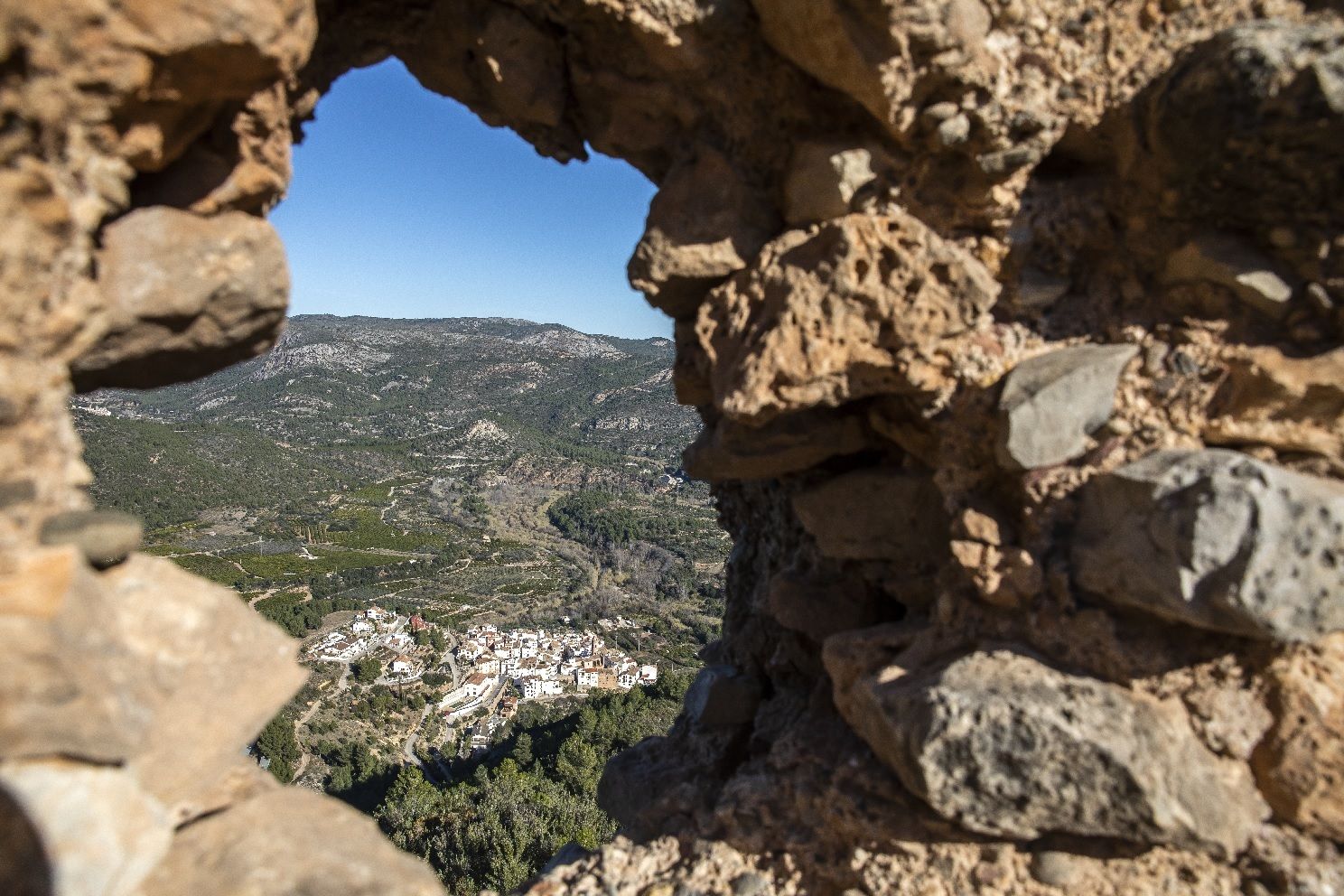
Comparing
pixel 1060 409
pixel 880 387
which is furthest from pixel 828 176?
pixel 1060 409

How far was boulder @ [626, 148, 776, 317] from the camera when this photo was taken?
5.48 m

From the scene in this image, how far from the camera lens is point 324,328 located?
11950cm

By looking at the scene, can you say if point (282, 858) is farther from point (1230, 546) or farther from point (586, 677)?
point (586, 677)

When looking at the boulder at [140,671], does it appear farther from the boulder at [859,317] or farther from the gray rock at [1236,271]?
the gray rock at [1236,271]

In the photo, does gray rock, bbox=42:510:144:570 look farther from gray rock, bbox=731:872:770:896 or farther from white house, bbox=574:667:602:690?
white house, bbox=574:667:602:690

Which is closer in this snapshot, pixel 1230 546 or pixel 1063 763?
pixel 1230 546

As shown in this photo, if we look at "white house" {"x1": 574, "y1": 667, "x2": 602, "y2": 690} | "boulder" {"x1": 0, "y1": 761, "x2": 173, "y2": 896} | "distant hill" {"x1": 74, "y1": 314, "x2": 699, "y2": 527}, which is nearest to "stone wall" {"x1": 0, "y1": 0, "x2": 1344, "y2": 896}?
"boulder" {"x1": 0, "y1": 761, "x2": 173, "y2": 896}

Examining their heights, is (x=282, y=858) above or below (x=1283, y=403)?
below

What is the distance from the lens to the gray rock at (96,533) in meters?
2.84

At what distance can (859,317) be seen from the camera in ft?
15.7

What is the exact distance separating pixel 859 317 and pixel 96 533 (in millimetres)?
4162

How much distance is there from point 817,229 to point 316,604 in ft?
145

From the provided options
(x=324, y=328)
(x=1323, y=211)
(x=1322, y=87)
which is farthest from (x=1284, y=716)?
(x=324, y=328)

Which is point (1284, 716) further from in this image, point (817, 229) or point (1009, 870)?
point (817, 229)
